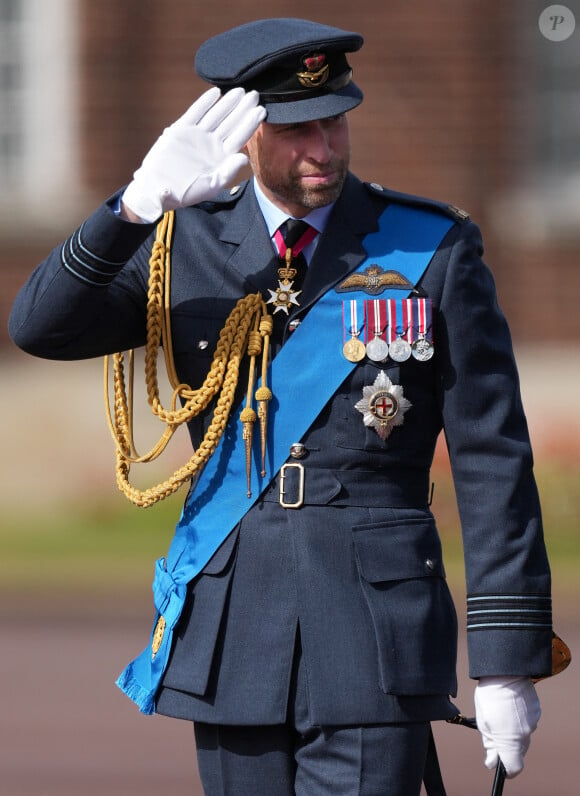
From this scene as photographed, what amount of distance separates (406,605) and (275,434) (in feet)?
1.26

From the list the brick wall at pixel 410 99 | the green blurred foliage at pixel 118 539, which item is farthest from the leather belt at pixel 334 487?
the brick wall at pixel 410 99

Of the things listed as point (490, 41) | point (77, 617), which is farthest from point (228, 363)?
point (490, 41)

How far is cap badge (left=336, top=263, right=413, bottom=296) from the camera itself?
3273mm

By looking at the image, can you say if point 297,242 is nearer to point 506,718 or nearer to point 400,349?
point 400,349

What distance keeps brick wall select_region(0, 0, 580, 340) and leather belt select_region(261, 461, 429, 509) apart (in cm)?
792

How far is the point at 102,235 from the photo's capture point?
312cm

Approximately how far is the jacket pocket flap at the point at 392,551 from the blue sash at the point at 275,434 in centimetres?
21

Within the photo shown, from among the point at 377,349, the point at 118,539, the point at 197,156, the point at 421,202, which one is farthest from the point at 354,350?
the point at 118,539

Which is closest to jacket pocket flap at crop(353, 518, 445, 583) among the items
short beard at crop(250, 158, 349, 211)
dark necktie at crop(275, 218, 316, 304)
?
dark necktie at crop(275, 218, 316, 304)

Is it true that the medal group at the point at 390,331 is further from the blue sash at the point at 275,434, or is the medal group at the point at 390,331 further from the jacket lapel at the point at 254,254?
the jacket lapel at the point at 254,254

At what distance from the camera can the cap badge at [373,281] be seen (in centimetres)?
327

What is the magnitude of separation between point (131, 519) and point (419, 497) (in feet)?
23.9

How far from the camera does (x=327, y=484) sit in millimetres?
3195

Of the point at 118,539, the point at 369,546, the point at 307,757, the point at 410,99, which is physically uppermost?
the point at 410,99
